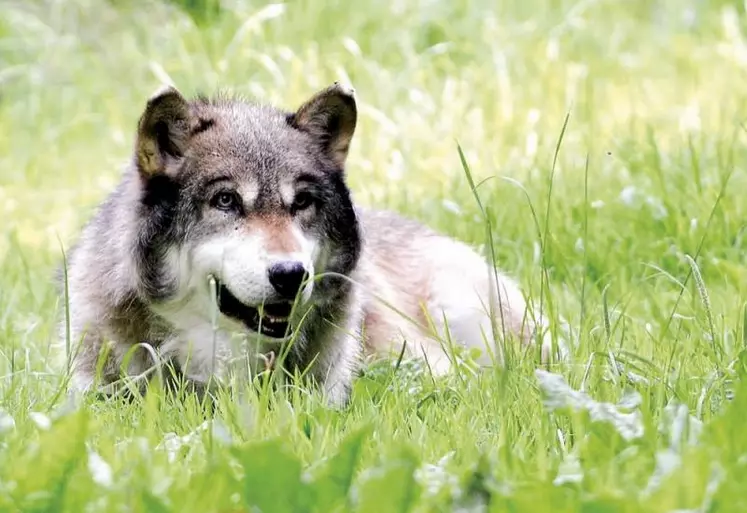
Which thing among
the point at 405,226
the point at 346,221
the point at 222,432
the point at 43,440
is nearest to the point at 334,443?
the point at 222,432

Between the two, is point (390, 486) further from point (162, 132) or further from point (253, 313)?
point (162, 132)

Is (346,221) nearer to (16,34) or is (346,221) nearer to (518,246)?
(518,246)

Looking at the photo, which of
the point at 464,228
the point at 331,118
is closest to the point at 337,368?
the point at 331,118

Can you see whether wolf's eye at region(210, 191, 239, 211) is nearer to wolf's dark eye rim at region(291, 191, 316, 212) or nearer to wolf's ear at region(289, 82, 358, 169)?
wolf's dark eye rim at region(291, 191, 316, 212)

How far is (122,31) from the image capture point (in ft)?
30.8

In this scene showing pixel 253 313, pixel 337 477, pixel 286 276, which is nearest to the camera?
pixel 337 477

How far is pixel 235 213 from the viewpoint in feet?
12.8

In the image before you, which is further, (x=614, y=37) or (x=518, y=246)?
(x=614, y=37)

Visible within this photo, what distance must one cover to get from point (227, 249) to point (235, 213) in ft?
0.47

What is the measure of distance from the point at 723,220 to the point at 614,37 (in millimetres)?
3593

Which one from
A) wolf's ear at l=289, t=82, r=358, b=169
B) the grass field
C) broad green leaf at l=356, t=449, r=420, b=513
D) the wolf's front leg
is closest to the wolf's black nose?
the grass field

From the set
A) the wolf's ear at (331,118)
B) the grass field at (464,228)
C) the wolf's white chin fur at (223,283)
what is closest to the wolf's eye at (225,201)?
the wolf's white chin fur at (223,283)

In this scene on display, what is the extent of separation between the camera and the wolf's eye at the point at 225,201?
3.92m

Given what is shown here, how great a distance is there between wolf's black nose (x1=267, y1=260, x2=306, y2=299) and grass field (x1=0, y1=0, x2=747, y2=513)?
324mm
